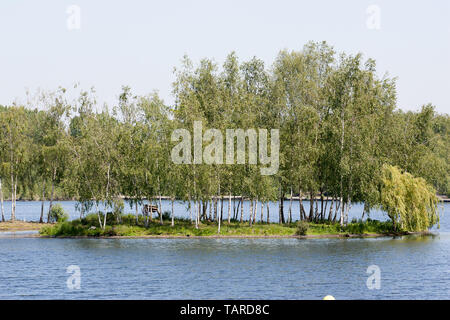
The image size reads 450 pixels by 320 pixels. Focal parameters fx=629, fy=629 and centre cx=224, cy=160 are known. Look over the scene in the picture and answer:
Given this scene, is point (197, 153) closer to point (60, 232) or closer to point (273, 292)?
point (60, 232)

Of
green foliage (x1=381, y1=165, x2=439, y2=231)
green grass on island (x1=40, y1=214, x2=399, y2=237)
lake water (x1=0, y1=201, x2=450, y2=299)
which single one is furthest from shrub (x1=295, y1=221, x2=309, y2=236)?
green foliage (x1=381, y1=165, x2=439, y2=231)

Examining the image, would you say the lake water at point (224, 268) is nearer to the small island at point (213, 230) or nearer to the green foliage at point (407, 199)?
the green foliage at point (407, 199)

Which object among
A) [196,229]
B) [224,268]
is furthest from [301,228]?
[224,268]

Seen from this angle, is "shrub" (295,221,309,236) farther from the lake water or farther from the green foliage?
the green foliage

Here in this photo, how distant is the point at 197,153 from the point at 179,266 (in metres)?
20.1

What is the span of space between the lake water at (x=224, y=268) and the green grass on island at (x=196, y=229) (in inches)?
107

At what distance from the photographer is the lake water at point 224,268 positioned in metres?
44.4

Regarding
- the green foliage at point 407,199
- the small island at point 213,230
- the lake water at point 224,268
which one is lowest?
the lake water at point 224,268

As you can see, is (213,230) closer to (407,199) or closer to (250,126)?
(250,126)

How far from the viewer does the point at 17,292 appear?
44.2m

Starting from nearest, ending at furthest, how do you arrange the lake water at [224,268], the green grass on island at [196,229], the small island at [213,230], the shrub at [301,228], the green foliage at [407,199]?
the lake water at [224,268] < the green foliage at [407,199] < the shrub at [301,228] < the small island at [213,230] < the green grass on island at [196,229]

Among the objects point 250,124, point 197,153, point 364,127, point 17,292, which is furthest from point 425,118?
point 17,292

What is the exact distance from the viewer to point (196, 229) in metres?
74.1

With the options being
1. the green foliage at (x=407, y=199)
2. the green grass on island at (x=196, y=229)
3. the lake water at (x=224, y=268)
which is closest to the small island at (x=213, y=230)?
the green grass on island at (x=196, y=229)
